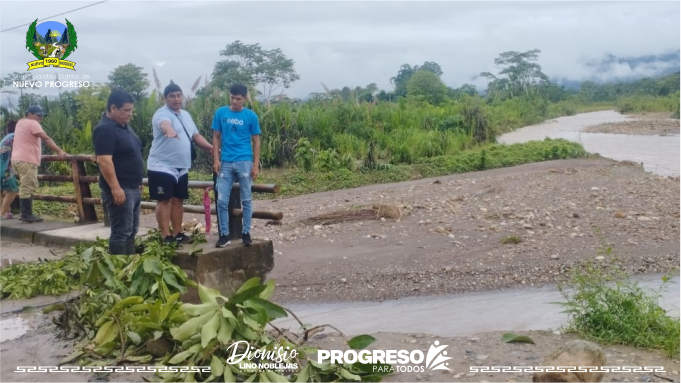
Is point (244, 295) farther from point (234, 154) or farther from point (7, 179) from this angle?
point (7, 179)

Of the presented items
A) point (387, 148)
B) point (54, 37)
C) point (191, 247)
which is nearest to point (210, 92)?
point (387, 148)

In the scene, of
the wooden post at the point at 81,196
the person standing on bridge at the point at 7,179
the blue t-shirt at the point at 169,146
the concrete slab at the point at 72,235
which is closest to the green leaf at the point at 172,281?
the blue t-shirt at the point at 169,146

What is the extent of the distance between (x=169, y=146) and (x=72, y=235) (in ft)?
7.44

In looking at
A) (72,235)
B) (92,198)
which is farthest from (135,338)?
(92,198)

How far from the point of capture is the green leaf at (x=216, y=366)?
4215mm

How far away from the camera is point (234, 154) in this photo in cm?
679

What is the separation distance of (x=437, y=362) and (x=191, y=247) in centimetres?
266

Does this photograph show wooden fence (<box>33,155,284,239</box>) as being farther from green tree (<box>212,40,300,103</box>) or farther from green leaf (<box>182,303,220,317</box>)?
green tree (<box>212,40,300,103</box>)

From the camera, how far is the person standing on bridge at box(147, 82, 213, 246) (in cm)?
664

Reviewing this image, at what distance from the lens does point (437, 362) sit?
5.12 m

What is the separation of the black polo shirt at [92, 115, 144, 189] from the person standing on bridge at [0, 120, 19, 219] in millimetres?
4794

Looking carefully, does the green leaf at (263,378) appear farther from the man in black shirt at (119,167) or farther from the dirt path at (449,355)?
the man in black shirt at (119,167)

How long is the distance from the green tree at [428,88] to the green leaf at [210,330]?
27.8 m

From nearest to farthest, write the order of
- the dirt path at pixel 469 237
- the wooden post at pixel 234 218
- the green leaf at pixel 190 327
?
the green leaf at pixel 190 327 < the wooden post at pixel 234 218 < the dirt path at pixel 469 237
